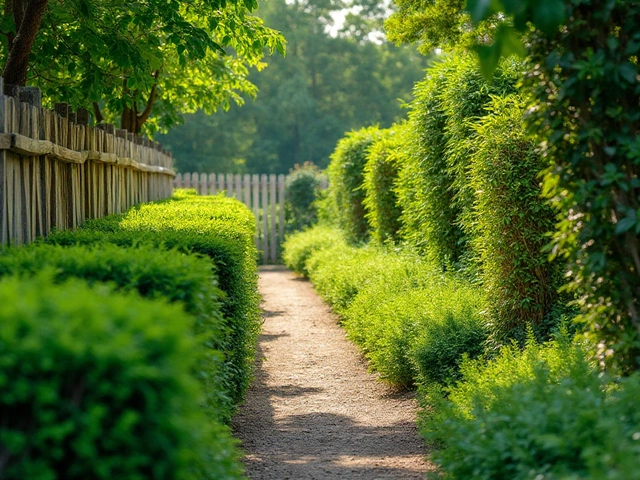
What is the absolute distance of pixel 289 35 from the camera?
4797 centimetres

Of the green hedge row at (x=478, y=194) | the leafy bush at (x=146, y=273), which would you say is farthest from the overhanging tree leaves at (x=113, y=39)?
the leafy bush at (x=146, y=273)

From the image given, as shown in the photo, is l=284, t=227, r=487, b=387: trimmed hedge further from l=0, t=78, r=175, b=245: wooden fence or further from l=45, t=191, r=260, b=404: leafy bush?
l=0, t=78, r=175, b=245: wooden fence

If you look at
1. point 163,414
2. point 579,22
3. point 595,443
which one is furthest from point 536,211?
point 163,414

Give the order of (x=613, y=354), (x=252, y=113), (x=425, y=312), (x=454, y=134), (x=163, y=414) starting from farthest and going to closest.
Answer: (x=252, y=113) → (x=454, y=134) → (x=425, y=312) → (x=613, y=354) → (x=163, y=414)

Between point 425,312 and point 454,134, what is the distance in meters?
2.26

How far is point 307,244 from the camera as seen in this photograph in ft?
55.2

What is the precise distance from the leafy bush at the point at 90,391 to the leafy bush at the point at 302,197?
1846 cm

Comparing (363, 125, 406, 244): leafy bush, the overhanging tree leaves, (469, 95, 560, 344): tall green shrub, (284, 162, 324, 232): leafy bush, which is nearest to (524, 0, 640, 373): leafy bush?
(469, 95, 560, 344): tall green shrub

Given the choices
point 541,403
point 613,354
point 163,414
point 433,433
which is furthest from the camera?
point 433,433

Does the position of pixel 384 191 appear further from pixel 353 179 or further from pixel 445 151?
pixel 445 151

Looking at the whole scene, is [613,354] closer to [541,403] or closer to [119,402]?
[541,403]

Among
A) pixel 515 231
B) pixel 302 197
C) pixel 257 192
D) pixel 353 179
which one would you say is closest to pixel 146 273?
pixel 515 231

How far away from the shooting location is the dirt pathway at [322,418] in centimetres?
536

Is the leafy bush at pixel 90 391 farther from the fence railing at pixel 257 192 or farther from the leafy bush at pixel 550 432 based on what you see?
the fence railing at pixel 257 192
